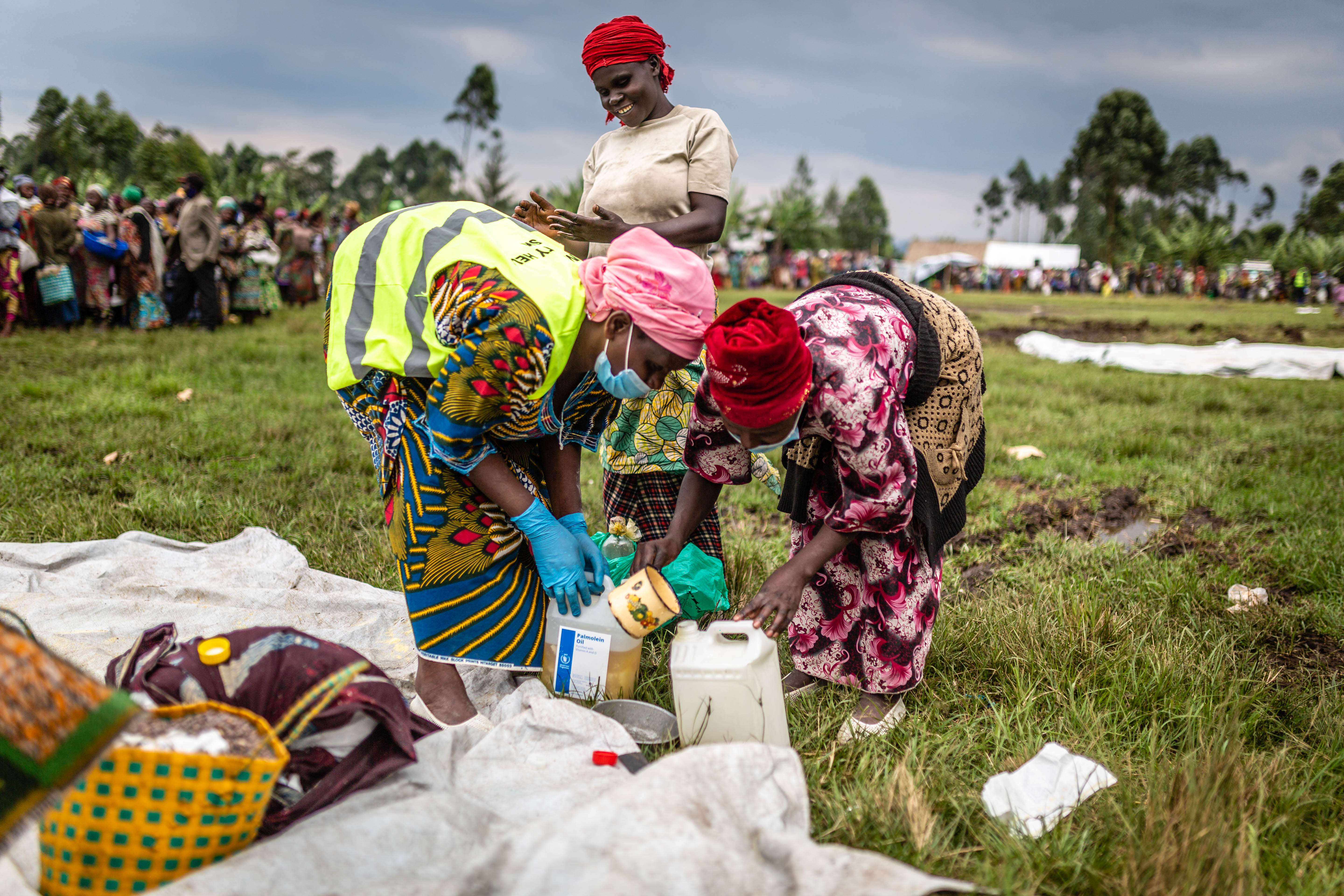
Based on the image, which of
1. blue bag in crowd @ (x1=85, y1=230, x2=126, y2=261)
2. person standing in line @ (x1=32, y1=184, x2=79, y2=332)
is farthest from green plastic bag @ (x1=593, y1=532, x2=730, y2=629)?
person standing in line @ (x1=32, y1=184, x2=79, y2=332)

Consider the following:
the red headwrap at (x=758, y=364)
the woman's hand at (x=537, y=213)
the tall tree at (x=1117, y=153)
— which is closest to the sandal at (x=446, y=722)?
the red headwrap at (x=758, y=364)

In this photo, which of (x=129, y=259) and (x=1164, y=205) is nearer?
(x=129, y=259)

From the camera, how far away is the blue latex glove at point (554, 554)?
2.10 meters

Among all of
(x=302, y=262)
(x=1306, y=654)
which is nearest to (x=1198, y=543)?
(x=1306, y=654)

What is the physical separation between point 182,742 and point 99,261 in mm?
10053

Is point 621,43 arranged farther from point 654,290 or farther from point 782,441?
point 782,441

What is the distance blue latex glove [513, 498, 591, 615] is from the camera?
2102 mm

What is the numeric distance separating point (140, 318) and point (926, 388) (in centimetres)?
1029

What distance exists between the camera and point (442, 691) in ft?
7.27

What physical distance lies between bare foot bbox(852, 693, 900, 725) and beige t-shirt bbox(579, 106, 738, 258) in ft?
4.90

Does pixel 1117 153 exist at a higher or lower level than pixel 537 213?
higher

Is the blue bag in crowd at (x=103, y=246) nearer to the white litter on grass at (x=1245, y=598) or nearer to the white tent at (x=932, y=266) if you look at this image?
the white litter on grass at (x=1245, y=598)

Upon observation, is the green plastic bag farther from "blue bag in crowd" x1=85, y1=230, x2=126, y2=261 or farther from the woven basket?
"blue bag in crowd" x1=85, y1=230, x2=126, y2=261

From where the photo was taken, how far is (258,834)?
1.50 m
